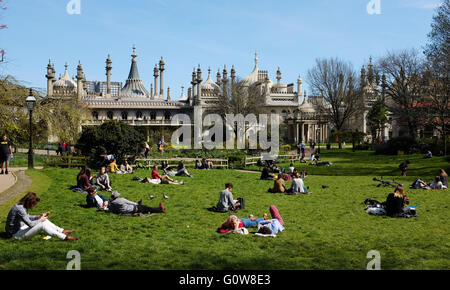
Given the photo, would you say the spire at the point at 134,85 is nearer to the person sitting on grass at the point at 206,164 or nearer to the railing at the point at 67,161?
the person sitting on grass at the point at 206,164

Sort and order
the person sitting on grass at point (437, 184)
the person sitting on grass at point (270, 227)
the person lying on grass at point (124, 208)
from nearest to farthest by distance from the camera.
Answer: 1. the person sitting on grass at point (270, 227)
2. the person lying on grass at point (124, 208)
3. the person sitting on grass at point (437, 184)

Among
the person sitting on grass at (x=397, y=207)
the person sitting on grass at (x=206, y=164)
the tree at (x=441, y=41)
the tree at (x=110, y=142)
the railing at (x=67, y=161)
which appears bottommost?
the person sitting on grass at (x=397, y=207)

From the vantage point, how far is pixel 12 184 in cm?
1683

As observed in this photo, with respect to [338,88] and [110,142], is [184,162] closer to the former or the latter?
[110,142]

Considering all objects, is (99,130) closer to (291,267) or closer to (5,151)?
(5,151)

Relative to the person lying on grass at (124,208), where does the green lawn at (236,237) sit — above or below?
below

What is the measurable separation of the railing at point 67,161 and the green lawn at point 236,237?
25.8 ft

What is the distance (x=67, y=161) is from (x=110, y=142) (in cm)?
273

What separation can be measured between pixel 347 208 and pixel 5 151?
48.1ft

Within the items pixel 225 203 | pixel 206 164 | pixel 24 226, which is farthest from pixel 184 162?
pixel 24 226

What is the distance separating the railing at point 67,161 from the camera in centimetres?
2551

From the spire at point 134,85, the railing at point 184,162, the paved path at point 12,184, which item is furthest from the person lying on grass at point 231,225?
the spire at point 134,85

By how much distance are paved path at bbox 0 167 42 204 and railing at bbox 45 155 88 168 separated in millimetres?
5297
